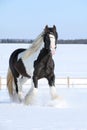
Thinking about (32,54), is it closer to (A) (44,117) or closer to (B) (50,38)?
(B) (50,38)

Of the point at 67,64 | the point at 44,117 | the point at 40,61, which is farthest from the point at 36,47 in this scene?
the point at 67,64

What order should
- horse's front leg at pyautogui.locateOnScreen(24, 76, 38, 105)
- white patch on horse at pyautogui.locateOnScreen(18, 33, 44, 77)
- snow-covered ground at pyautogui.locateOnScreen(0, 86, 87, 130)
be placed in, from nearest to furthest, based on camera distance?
snow-covered ground at pyautogui.locateOnScreen(0, 86, 87, 130)
horse's front leg at pyautogui.locateOnScreen(24, 76, 38, 105)
white patch on horse at pyautogui.locateOnScreen(18, 33, 44, 77)

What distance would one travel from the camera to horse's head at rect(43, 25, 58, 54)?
30.5 feet

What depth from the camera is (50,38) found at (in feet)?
30.5

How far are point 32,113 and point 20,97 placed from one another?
8.63 ft

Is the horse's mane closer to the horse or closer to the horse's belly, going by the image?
the horse

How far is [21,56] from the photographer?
1046 centimetres

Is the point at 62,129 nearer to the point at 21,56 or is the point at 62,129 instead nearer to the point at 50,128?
the point at 50,128

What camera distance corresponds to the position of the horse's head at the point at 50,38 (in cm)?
929

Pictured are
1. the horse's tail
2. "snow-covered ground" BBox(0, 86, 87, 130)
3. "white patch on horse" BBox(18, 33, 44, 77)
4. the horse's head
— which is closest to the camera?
"snow-covered ground" BBox(0, 86, 87, 130)

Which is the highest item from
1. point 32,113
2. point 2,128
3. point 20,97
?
point 2,128

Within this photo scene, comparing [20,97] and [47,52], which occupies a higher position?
[47,52]

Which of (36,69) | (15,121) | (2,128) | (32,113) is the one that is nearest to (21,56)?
(36,69)

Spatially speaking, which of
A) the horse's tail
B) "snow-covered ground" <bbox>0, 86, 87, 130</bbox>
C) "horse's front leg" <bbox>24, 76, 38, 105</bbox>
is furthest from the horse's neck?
the horse's tail
